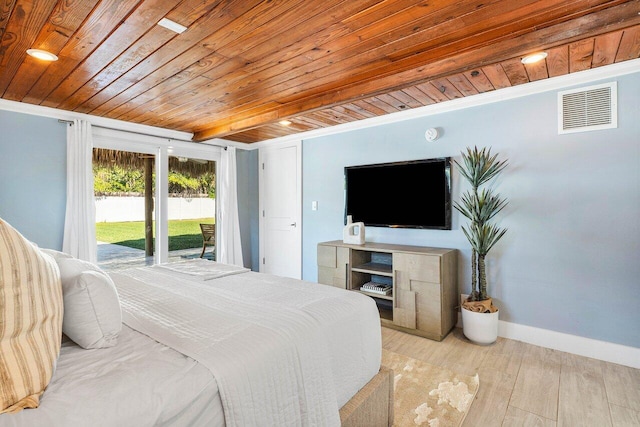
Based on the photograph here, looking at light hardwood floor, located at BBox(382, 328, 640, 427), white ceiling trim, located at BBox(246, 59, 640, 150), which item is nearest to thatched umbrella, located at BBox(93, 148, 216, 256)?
white ceiling trim, located at BBox(246, 59, 640, 150)

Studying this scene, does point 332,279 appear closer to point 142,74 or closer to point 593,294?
point 593,294

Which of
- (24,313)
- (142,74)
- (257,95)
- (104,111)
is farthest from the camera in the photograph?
(104,111)

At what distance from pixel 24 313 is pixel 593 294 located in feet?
11.4

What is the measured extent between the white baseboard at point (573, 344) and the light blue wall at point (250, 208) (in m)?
3.61

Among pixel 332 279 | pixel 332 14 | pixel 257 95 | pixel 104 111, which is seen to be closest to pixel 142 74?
pixel 257 95

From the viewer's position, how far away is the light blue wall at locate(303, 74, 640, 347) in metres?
2.43

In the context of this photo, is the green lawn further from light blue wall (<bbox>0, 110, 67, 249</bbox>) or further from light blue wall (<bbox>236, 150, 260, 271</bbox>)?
light blue wall (<bbox>236, 150, 260, 271</bbox>)

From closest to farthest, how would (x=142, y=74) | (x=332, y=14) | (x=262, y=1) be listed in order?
(x=262, y=1) < (x=332, y=14) < (x=142, y=74)

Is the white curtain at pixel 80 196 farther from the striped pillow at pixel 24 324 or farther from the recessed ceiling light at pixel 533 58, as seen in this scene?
the recessed ceiling light at pixel 533 58

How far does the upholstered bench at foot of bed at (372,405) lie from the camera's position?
4.65ft

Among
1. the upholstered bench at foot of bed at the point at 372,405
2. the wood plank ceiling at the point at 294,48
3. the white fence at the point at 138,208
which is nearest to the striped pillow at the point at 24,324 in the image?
the upholstered bench at foot of bed at the point at 372,405

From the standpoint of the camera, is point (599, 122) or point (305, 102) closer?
point (599, 122)

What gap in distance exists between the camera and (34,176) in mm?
3166

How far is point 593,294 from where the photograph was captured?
2.55 meters
